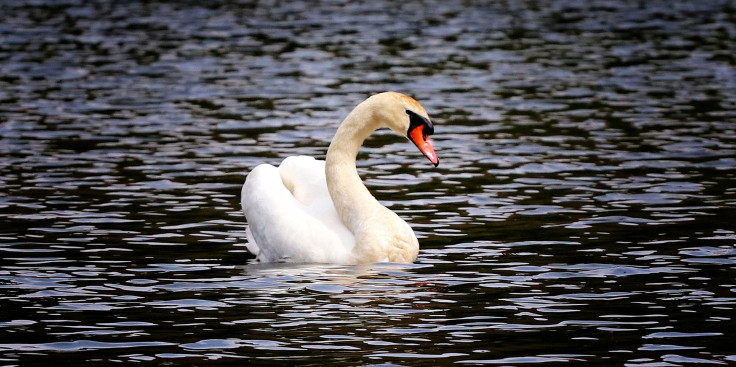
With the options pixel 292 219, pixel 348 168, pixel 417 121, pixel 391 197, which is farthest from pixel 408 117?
pixel 391 197

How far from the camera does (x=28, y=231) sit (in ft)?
47.6

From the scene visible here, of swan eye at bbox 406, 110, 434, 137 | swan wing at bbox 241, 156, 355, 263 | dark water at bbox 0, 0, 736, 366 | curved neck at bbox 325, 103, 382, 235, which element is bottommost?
dark water at bbox 0, 0, 736, 366

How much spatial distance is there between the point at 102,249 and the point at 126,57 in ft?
64.5

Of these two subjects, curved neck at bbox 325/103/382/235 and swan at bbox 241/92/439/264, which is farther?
curved neck at bbox 325/103/382/235

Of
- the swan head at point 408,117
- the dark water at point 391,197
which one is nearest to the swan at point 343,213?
the swan head at point 408,117

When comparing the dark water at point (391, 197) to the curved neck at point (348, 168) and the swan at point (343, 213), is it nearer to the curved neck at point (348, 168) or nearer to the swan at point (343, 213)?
the swan at point (343, 213)

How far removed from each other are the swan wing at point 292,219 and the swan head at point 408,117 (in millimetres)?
1085

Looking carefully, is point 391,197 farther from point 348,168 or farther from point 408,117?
point 408,117

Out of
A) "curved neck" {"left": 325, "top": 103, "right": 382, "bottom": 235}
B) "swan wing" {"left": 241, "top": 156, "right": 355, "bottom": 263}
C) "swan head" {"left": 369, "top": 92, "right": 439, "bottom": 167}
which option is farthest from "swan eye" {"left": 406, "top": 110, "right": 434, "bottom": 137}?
"swan wing" {"left": 241, "top": 156, "right": 355, "bottom": 263}

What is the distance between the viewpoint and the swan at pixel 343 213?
12.7 m

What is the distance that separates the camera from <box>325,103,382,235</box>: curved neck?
13.1 metres

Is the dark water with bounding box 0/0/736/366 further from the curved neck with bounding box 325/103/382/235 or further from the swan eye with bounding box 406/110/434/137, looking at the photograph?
the swan eye with bounding box 406/110/434/137

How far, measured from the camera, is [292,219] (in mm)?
12945

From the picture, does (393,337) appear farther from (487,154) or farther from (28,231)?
(487,154)
